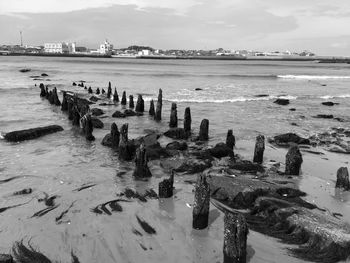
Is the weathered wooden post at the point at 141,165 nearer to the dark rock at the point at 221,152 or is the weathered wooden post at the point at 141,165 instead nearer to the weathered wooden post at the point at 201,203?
the dark rock at the point at 221,152

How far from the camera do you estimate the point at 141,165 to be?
13.8 m

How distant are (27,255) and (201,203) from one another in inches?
171

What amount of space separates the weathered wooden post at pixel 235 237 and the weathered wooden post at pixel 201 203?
1.73 meters

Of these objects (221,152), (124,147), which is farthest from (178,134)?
(124,147)

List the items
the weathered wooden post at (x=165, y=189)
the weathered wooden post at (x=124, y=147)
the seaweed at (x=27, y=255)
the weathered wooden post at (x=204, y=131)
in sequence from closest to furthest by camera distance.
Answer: the seaweed at (x=27, y=255), the weathered wooden post at (x=165, y=189), the weathered wooden post at (x=124, y=147), the weathered wooden post at (x=204, y=131)

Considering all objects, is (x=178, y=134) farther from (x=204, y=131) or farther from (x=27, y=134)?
(x=27, y=134)

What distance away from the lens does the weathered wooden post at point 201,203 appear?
374 inches

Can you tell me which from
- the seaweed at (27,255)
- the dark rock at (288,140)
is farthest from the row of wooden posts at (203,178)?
the seaweed at (27,255)

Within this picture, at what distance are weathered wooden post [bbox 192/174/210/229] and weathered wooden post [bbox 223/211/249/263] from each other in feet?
5.68

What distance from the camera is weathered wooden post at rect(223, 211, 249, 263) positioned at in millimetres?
7625

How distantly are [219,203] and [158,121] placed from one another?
50.7ft

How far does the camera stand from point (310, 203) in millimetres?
11539

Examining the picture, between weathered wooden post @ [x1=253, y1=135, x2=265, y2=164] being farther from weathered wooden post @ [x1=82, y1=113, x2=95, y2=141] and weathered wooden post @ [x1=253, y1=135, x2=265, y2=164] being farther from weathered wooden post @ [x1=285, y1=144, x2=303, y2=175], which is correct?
weathered wooden post @ [x1=82, y1=113, x2=95, y2=141]

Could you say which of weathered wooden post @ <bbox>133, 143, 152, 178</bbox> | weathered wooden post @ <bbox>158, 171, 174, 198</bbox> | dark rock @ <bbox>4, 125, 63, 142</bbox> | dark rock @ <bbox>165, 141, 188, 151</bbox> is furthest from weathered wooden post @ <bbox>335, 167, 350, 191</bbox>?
dark rock @ <bbox>4, 125, 63, 142</bbox>
